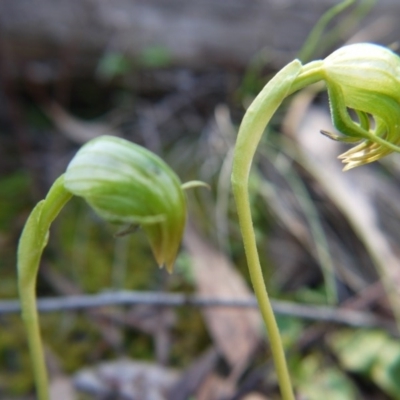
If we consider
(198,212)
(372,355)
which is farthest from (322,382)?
(198,212)

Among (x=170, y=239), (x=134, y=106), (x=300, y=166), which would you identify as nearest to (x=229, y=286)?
(x=300, y=166)

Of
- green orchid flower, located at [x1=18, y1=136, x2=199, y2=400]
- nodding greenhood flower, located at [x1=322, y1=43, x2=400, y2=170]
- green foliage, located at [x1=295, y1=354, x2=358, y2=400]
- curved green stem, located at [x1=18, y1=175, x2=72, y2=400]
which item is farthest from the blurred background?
nodding greenhood flower, located at [x1=322, y1=43, x2=400, y2=170]

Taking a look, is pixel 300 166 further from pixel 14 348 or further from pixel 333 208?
pixel 14 348

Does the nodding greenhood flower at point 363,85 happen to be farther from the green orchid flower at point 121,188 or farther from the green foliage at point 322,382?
the green foliage at point 322,382

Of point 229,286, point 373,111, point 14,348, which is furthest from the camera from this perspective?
point 229,286

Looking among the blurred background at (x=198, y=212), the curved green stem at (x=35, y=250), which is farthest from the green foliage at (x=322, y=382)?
the curved green stem at (x=35, y=250)

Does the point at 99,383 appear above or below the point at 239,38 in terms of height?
below
